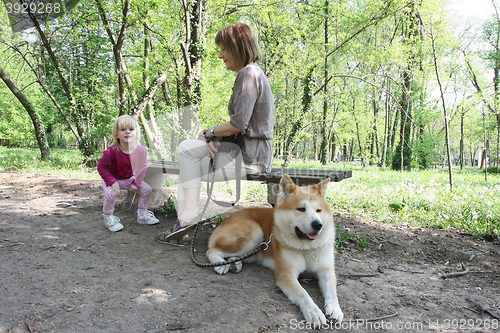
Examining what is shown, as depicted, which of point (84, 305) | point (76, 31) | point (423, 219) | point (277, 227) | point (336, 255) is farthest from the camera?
point (76, 31)

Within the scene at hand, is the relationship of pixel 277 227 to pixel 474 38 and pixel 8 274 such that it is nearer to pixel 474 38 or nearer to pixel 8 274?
pixel 8 274

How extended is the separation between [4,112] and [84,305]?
1433 inches

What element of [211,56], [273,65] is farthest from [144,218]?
[273,65]

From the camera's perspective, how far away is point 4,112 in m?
29.7

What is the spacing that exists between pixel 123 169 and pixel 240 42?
2249mm

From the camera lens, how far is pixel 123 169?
403 cm

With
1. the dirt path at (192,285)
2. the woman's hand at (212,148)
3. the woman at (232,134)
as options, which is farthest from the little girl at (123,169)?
the woman's hand at (212,148)

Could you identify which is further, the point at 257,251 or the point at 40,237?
the point at 40,237

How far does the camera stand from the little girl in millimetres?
3824

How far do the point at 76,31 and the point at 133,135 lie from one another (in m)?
8.21

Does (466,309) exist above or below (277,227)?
below

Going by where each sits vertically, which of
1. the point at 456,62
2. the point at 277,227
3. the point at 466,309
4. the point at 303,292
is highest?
the point at 456,62

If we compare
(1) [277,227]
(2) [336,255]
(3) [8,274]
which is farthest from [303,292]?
(3) [8,274]

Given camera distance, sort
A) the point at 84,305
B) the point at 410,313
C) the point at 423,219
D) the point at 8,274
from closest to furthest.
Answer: the point at 84,305, the point at 410,313, the point at 8,274, the point at 423,219
